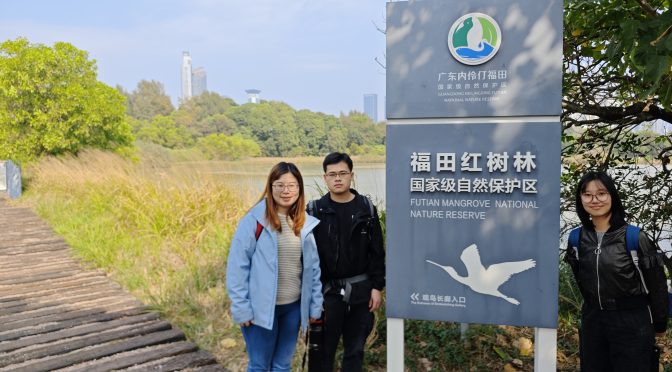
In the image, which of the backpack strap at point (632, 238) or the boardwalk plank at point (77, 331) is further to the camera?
the boardwalk plank at point (77, 331)

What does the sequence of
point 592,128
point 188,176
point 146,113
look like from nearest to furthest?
1. point 592,128
2. point 188,176
3. point 146,113

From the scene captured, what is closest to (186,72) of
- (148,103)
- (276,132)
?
(148,103)

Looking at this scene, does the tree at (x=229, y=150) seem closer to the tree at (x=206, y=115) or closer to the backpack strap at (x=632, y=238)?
the backpack strap at (x=632, y=238)

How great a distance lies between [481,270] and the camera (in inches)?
87.6

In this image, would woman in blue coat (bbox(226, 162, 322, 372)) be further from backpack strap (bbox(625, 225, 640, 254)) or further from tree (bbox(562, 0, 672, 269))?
tree (bbox(562, 0, 672, 269))

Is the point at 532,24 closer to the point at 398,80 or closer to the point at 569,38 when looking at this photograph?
the point at 398,80

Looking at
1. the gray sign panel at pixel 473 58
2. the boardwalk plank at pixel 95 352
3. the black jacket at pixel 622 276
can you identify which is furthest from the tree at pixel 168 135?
the black jacket at pixel 622 276

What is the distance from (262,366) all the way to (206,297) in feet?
6.73

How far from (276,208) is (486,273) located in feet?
3.23

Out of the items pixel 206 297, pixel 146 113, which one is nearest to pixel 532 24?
pixel 206 297

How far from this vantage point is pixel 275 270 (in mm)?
2166

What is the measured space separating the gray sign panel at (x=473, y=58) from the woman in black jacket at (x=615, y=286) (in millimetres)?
464

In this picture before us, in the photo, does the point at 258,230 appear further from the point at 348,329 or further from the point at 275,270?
the point at 348,329

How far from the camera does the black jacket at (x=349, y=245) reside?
2.33 meters
